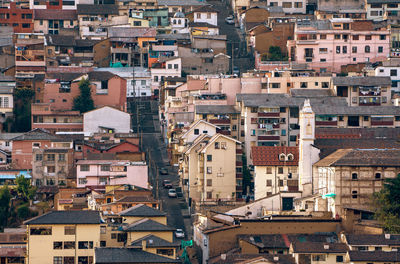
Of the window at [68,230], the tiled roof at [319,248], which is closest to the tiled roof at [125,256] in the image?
the window at [68,230]

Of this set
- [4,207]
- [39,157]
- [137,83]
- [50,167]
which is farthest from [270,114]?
[4,207]

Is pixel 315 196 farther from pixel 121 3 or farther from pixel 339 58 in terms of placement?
pixel 121 3

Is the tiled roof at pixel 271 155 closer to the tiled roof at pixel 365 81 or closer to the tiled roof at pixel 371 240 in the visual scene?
the tiled roof at pixel 365 81

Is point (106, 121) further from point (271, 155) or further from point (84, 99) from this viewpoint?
point (271, 155)

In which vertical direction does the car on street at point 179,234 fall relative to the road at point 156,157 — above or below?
below

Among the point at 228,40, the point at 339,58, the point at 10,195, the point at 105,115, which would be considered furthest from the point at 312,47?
the point at 10,195

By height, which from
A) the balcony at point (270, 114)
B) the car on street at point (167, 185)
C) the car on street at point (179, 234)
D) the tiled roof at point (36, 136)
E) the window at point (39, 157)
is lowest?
the car on street at point (179, 234)

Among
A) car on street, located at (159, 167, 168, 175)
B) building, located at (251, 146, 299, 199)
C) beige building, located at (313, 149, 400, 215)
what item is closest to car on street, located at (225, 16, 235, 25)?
car on street, located at (159, 167, 168, 175)
